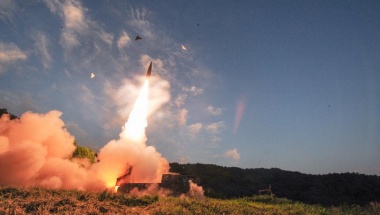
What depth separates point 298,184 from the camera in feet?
275

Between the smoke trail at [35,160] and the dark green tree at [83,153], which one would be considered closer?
the smoke trail at [35,160]

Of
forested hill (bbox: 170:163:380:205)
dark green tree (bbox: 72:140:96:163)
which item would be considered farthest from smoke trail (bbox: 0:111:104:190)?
forested hill (bbox: 170:163:380:205)

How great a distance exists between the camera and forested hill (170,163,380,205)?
71.8 metres

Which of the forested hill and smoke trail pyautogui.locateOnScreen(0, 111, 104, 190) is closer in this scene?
smoke trail pyautogui.locateOnScreen(0, 111, 104, 190)

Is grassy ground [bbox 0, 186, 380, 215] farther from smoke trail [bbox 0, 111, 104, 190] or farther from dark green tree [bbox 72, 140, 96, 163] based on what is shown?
dark green tree [bbox 72, 140, 96, 163]

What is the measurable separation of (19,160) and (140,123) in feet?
53.3

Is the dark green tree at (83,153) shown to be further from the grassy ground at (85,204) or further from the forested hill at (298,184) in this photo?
the forested hill at (298,184)

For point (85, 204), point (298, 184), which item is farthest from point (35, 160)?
point (298, 184)

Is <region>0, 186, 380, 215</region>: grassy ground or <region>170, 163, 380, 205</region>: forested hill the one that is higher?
<region>170, 163, 380, 205</region>: forested hill

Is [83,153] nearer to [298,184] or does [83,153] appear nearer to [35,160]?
[35,160]

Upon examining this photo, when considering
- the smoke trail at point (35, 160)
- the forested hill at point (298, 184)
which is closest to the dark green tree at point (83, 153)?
the smoke trail at point (35, 160)

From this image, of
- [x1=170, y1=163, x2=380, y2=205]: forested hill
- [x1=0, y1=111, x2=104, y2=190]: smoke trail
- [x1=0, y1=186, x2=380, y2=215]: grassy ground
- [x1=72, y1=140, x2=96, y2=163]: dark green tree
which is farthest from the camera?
[x1=170, y1=163, x2=380, y2=205]: forested hill

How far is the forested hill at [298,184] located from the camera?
71812 mm

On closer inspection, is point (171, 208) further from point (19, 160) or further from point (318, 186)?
point (318, 186)
